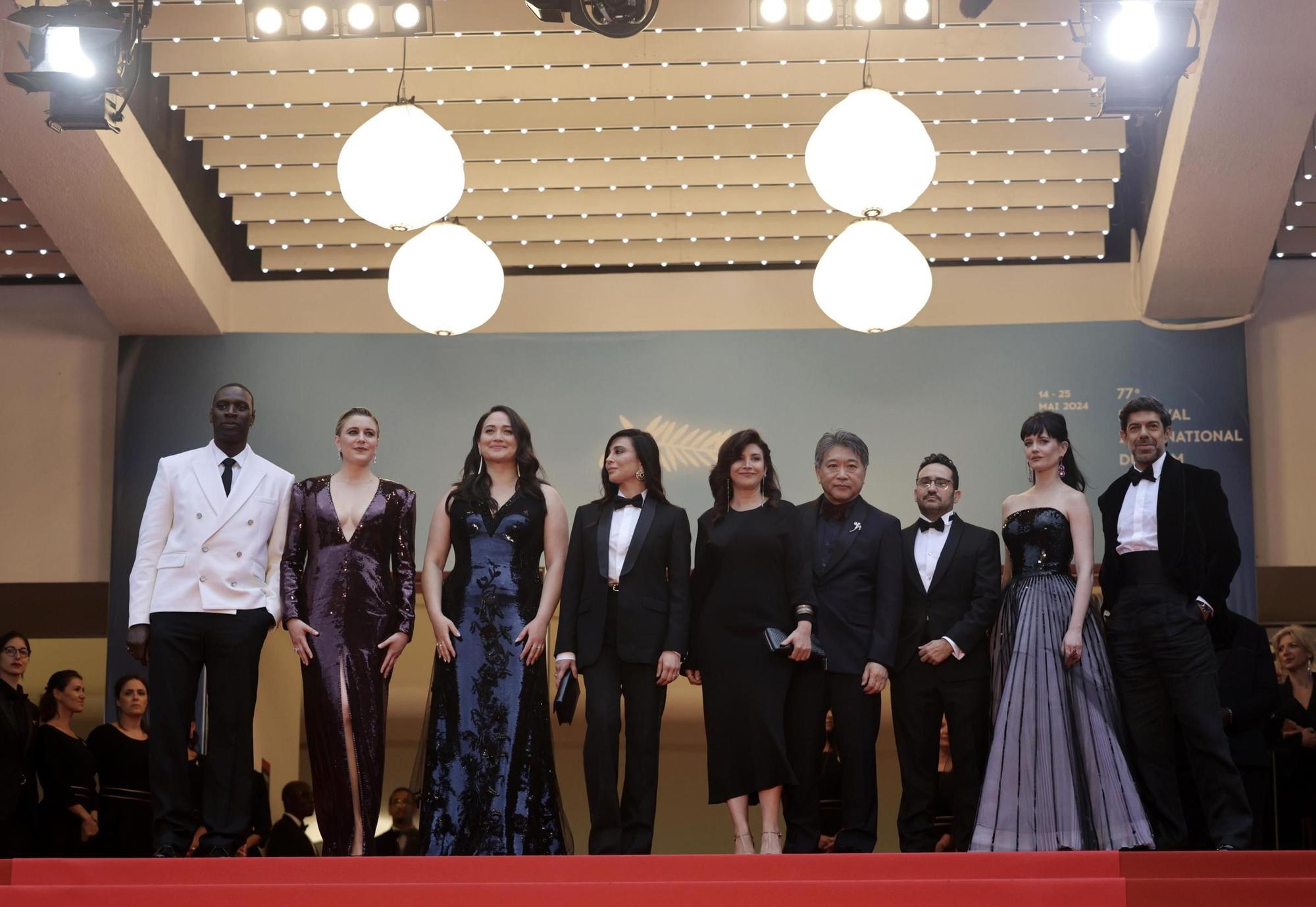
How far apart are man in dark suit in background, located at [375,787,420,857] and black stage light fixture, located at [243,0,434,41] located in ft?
12.3

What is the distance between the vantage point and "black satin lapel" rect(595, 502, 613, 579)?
5.30 meters

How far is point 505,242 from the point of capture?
8.09 m

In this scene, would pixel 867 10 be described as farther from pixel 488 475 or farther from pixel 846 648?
pixel 846 648

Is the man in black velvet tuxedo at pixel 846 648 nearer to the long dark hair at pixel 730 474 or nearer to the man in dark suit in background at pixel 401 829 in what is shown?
the long dark hair at pixel 730 474

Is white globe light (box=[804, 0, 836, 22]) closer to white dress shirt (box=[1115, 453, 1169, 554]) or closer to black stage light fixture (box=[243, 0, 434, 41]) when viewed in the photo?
black stage light fixture (box=[243, 0, 434, 41])

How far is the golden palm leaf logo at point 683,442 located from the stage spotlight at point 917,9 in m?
2.53

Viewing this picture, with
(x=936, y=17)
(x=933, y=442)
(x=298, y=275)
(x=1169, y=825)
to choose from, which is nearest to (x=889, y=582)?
(x=1169, y=825)

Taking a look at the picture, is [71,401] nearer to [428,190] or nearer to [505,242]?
[505,242]

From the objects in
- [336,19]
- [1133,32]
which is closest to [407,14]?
[336,19]

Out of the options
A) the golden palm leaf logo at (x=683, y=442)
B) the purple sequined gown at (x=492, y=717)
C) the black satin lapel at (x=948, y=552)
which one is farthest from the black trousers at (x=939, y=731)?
the golden palm leaf logo at (x=683, y=442)

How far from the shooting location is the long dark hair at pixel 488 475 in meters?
5.35

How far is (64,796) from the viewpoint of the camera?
21.4 feet

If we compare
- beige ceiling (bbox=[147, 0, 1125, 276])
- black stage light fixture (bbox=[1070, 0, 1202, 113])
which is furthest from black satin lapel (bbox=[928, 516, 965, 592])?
beige ceiling (bbox=[147, 0, 1125, 276])

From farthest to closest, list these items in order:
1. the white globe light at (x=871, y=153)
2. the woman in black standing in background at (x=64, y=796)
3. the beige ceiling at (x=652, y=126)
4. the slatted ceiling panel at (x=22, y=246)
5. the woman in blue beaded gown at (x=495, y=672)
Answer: the slatted ceiling panel at (x=22, y=246)
the beige ceiling at (x=652, y=126)
the woman in black standing in background at (x=64, y=796)
the white globe light at (x=871, y=153)
the woman in blue beaded gown at (x=495, y=672)
